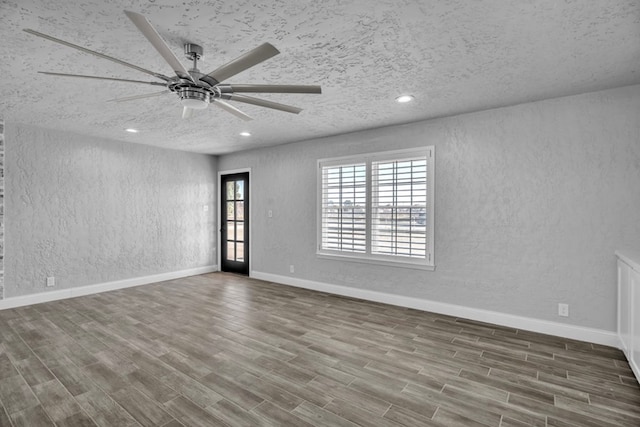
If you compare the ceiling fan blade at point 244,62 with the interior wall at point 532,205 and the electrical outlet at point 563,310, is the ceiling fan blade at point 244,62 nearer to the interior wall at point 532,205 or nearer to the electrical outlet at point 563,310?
the interior wall at point 532,205

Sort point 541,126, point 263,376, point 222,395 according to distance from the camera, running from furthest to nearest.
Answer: point 541,126 → point 263,376 → point 222,395

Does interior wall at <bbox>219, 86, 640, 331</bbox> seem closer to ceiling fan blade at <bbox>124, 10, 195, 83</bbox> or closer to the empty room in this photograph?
the empty room

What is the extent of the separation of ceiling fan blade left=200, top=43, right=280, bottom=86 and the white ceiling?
33 cm

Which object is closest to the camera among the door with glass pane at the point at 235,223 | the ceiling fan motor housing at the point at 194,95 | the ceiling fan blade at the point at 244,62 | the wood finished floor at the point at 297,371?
the ceiling fan blade at the point at 244,62

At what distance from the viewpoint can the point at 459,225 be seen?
13.0 ft

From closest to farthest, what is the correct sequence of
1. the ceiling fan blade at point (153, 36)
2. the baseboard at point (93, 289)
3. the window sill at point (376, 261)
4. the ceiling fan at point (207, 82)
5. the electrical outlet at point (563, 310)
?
1. the ceiling fan blade at point (153, 36)
2. the ceiling fan at point (207, 82)
3. the electrical outlet at point (563, 310)
4. the window sill at point (376, 261)
5. the baseboard at point (93, 289)

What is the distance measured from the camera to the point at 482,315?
3.79 m

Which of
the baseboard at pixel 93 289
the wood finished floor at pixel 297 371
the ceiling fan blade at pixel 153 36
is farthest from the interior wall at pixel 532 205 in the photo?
the baseboard at pixel 93 289

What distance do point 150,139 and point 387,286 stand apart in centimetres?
456

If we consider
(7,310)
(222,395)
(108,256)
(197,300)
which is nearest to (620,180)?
(222,395)

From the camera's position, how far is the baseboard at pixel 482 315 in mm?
3191

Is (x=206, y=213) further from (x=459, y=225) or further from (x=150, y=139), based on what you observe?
(x=459, y=225)

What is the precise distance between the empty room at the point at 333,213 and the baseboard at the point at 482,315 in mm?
24

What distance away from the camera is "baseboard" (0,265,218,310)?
440 cm
